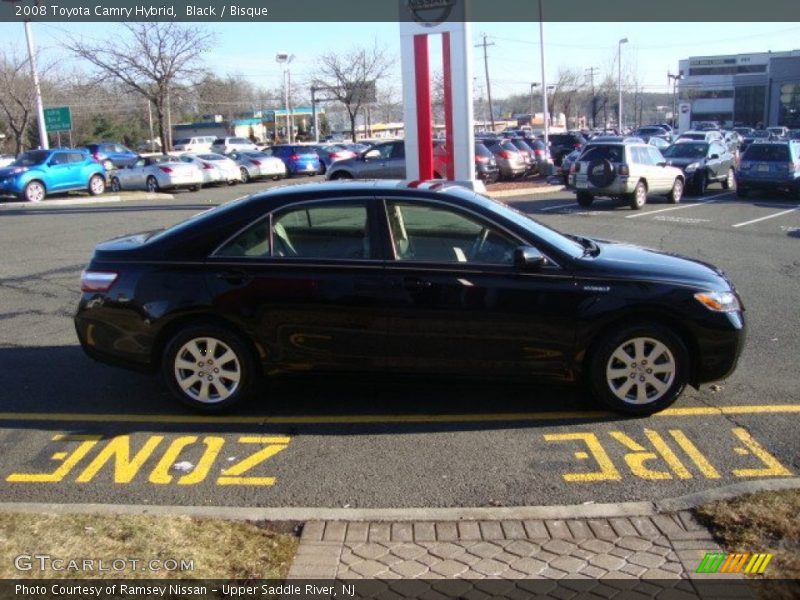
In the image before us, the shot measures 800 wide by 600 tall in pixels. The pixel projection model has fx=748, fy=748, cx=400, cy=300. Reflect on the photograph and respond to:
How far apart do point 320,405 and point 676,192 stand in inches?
703

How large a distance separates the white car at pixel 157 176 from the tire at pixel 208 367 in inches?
913

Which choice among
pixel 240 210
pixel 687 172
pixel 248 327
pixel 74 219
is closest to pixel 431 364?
pixel 248 327

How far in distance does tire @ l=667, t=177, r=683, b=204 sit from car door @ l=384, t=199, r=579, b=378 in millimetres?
17241

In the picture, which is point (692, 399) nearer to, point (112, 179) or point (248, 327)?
point (248, 327)

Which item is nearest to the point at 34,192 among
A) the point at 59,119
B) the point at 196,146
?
the point at 59,119

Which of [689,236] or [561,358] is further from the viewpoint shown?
[689,236]

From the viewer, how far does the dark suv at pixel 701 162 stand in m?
22.9

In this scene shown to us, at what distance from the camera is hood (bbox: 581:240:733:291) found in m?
5.18

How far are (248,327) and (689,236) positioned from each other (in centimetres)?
1133

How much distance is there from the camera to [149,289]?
5.34m

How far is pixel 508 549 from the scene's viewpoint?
3551 millimetres

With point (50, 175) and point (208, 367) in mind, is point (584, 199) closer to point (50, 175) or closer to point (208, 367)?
point (208, 367)

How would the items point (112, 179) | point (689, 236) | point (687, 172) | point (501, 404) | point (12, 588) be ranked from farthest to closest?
point (112, 179) → point (687, 172) → point (689, 236) → point (501, 404) → point (12, 588)

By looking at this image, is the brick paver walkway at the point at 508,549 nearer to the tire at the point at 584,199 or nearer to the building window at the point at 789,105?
the tire at the point at 584,199
